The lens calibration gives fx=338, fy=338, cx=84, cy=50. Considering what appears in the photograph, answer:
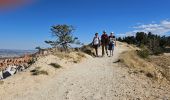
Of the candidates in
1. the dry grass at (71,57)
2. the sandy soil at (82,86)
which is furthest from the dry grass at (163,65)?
the dry grass at (71,57)

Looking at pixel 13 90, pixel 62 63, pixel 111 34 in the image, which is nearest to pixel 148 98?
pixel 13 90

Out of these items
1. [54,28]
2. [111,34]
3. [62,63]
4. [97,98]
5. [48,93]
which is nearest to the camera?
[97,98]

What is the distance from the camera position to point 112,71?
60.3ft

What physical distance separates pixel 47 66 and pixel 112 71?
3.57 m

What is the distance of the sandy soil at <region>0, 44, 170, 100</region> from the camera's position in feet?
42.7

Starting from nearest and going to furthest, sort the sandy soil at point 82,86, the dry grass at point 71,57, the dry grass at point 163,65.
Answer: the sandy soil at point 82,86 < the dry grass at point 163,65 < the dry grass at point 71,57

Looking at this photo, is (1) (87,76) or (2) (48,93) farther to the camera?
(1) (87,76)

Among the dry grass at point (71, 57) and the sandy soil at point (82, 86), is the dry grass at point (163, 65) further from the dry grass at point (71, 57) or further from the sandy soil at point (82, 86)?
the dry grass at point (71, 57)

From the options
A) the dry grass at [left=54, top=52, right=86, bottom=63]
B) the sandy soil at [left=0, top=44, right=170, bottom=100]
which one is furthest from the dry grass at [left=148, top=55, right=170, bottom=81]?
the dry grass at [left=54, top=52, right=86, bottom=63]

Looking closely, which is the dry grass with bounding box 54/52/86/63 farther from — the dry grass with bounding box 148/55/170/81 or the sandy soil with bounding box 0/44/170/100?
the dry grass with bounding box 148/55/170/81

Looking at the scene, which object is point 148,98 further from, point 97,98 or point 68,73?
point 68,73

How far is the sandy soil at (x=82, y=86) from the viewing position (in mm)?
13000

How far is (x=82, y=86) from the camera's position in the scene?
14.6 metres

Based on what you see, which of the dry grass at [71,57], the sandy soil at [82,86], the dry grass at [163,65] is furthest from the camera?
the dry grass at [71,57]
